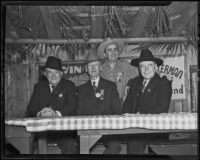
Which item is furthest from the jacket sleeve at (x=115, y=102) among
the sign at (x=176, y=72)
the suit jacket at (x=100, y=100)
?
the sign at (x=176, y=72)

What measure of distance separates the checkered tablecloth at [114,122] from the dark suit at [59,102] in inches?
7.7

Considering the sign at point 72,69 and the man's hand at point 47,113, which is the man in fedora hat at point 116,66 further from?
the man's hand at point 47,113

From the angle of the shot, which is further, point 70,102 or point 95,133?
point 70,102

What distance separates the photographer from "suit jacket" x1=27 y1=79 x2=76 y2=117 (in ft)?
16.8

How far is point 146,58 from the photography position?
5.18 meters

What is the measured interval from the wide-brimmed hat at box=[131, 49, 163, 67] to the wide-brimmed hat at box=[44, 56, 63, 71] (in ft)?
3.02

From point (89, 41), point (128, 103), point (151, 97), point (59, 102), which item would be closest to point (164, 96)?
point (151, 97)

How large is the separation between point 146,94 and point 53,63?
4.06 feet

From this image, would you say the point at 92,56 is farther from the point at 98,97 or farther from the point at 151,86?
the point at 151,86

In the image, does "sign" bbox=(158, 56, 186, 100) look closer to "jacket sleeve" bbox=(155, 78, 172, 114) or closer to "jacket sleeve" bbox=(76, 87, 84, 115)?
"jacket sleeve" bbox=(155, 78, 172, 114)

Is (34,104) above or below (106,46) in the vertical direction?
below

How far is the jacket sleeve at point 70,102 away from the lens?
5121 mm

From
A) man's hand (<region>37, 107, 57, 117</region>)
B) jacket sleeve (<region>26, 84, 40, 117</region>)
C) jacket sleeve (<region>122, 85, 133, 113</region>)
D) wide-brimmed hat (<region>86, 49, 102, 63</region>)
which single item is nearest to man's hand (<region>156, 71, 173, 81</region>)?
jacket sleeve (<region>122, 85, 133, 113</region>)

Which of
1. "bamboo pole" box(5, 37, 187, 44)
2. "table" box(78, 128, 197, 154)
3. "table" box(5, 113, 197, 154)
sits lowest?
"table" box(78, 128, 197, 154)
